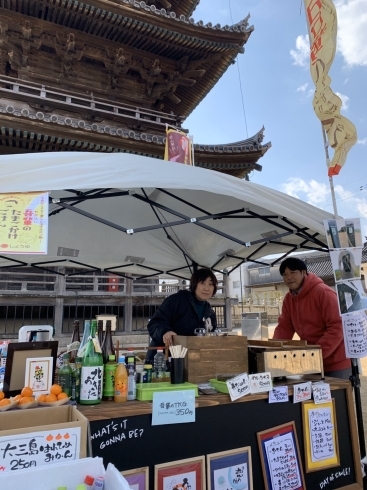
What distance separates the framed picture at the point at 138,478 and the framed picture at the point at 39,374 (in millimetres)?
579

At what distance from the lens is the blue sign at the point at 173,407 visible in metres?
1.69

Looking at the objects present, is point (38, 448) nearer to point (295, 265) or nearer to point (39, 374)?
point (39, 374)

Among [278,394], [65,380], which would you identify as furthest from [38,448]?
[278,394]

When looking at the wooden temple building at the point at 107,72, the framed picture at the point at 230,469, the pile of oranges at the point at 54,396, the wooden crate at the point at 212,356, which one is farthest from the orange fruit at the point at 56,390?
the wooden temple building at the point at 107,72

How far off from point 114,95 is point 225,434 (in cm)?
920

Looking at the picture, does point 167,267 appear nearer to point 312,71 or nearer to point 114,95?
point 312,71

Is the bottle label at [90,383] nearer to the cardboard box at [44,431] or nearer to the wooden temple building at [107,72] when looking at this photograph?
the cardboard box at [44,431]

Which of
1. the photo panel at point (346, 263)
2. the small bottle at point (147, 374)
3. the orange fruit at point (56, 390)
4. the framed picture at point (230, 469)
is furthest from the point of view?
the photo panel at point (346, 263)

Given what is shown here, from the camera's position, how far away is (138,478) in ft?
5.28

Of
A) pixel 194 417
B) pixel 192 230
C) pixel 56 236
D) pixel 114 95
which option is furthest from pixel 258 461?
pixel 114 95

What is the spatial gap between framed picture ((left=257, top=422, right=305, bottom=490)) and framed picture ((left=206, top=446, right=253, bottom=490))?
11 centimetres

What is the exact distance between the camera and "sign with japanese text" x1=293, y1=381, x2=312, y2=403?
2.09m

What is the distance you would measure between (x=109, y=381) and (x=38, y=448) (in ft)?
2.09

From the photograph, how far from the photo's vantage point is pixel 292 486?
199cm
